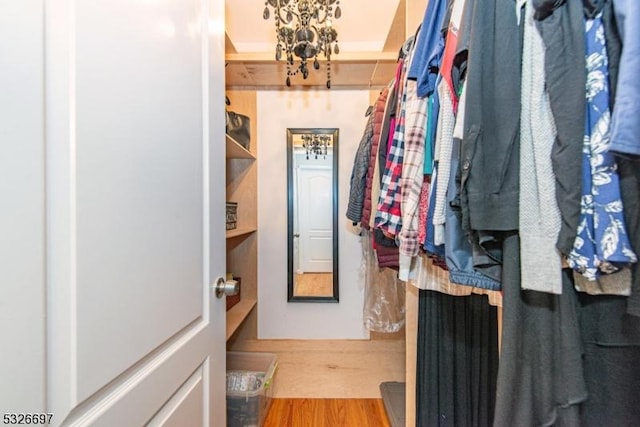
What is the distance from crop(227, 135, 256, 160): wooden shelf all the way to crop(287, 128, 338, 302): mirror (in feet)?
→ 0.94

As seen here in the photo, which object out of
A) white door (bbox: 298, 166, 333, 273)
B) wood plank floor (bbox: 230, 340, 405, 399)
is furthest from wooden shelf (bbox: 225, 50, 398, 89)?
wood plank floor (bbox: 230, 340, 405, 399)

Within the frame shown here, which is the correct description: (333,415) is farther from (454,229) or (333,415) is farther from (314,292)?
(454,229)

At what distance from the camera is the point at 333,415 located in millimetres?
1621

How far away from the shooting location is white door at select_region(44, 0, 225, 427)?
15.6 inches

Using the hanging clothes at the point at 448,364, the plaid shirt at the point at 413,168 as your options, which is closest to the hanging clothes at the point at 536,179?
the plaid shirt at the point at 413,168

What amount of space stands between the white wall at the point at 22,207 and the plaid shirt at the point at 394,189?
0.76 metres

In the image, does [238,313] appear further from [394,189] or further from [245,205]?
[394,189]

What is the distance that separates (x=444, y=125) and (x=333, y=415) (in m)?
1.70

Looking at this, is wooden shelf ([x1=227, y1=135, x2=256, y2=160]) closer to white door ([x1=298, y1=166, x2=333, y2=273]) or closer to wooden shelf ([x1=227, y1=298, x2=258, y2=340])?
white door ([x1=298, y1=166, x2=333, y2=273])

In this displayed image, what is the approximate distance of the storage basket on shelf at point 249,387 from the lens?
4.54 feet

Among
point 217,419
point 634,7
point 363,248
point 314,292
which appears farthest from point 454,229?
point 314,292

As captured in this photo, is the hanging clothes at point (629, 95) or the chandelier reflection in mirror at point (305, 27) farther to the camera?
the chandelier reflection in mirror at point (305, 27)

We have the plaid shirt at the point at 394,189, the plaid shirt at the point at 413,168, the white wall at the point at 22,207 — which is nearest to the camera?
the white wall at the point at 22,207

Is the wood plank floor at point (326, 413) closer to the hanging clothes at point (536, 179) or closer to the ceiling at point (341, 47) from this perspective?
the hanging clothes at point (536, 179)
